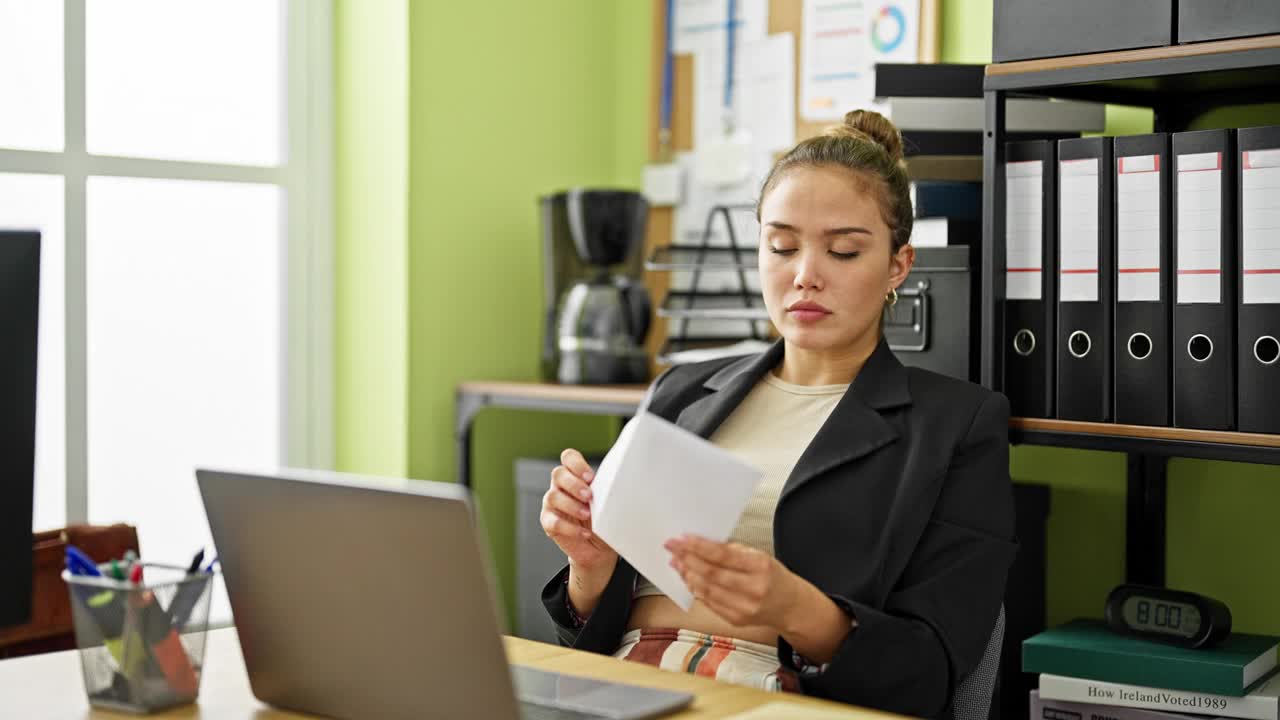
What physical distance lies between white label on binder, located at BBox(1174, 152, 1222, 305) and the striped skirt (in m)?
0.72

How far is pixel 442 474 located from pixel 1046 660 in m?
1.33

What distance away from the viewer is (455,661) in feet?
3.27

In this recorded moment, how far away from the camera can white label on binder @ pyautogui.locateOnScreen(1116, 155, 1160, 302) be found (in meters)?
1.78

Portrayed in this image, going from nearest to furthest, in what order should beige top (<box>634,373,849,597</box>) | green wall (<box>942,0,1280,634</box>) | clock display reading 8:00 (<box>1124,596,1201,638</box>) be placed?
1. beige top (<box>634,373,849,597</box>)
2. clock display reading 8:00 (<box>1124,596,1201,638</box>)
3. green wall (<box>942,0,1280,634</box>)

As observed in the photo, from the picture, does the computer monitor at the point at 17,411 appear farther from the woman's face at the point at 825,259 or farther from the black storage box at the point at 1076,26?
the black storage box at the point at 1076,26

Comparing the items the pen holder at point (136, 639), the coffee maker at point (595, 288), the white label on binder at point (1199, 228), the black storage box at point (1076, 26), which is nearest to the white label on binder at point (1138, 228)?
the white label on binder at point (1199, 228)

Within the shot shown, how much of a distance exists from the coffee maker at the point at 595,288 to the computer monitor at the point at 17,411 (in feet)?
5.61

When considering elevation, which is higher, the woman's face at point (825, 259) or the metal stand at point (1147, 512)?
the woman's face at point (825, 259)

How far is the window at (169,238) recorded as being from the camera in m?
2.45

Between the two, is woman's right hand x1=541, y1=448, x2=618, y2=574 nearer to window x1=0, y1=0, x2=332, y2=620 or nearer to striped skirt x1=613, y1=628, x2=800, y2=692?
striped skirt x1=613, y1=628, x2=800, y2=692

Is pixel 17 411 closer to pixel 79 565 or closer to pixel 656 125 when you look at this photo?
pixel 79 565

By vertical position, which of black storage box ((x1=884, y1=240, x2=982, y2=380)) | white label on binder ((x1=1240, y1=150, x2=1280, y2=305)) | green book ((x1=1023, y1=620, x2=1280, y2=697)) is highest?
white label on binder ((x1=1240, y1=150, x2=1280, y2=305))

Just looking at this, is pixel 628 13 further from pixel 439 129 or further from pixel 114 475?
pixel 114 475

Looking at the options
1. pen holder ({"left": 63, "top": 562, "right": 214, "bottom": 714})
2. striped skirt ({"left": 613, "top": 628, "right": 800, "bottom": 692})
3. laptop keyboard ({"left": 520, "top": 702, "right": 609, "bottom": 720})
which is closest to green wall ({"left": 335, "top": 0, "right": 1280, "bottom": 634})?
striped skirt ({"left": 613, "top": 628, "right": 800, "bottom": 692})
